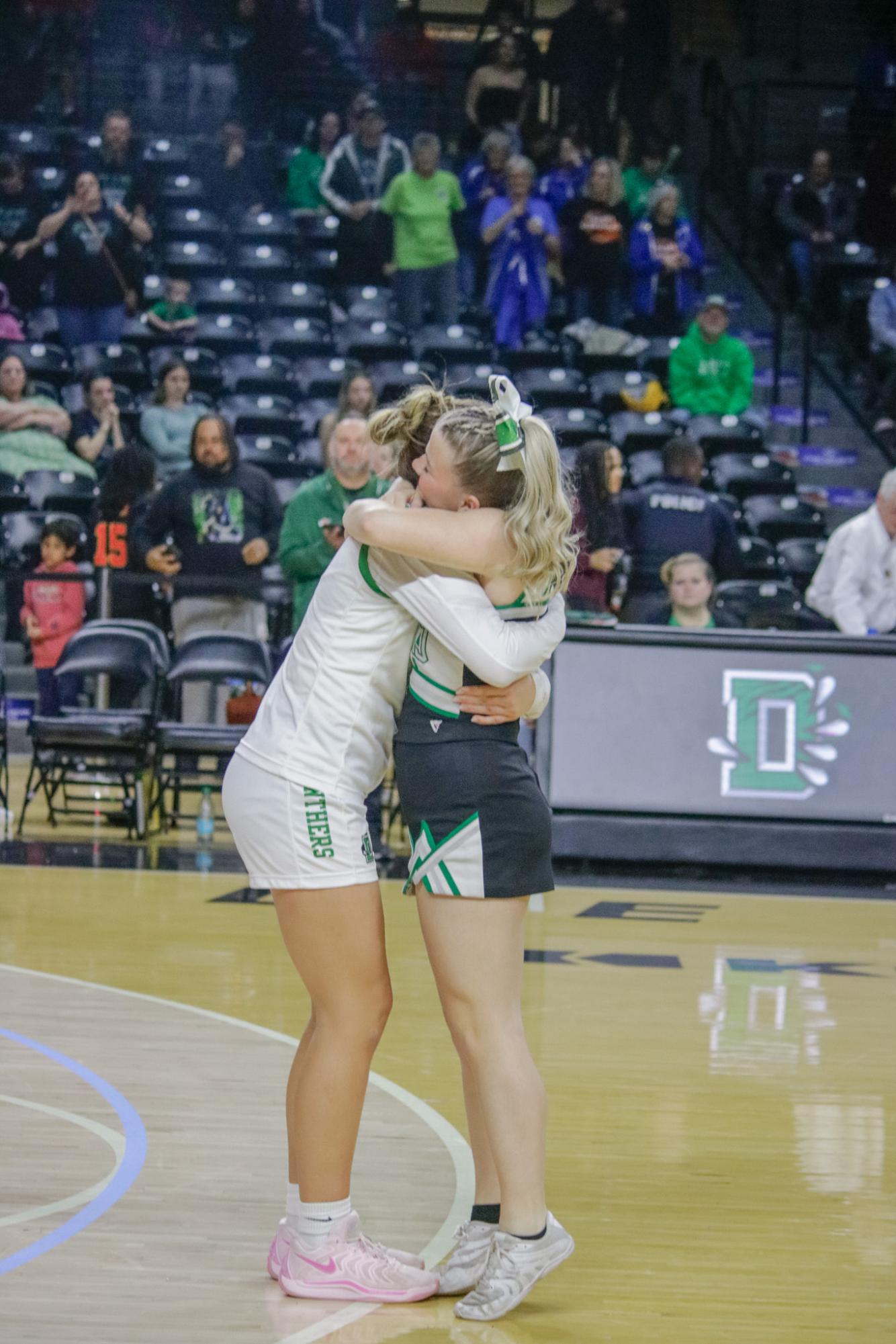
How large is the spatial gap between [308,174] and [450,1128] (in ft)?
43.6

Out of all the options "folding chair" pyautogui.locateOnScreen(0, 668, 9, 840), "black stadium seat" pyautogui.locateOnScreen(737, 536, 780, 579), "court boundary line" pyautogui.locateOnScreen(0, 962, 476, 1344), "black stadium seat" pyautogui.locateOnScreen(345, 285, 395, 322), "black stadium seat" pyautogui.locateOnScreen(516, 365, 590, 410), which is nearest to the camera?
"court boundary line" pyautogui.locateOnScreen(0, 962, 476, 1344)

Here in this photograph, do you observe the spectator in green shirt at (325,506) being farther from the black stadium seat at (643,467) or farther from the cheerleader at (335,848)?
the black stadium seat at (643,467)

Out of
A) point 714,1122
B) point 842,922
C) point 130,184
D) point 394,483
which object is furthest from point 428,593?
point 130,184

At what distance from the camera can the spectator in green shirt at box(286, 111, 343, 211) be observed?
16.4m

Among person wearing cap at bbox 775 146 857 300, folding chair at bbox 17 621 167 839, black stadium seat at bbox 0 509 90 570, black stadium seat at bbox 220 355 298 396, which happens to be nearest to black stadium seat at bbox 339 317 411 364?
black stadium seat at bbox 220 355 298 396

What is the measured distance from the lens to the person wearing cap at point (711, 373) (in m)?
14.0

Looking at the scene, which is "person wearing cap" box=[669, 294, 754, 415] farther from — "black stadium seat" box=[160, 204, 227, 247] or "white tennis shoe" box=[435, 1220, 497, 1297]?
"white tennis shoe" box=[435, 1220, 497, 1297]

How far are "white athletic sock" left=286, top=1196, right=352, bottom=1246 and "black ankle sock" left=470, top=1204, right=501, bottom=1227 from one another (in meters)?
0.24

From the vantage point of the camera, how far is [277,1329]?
3.06 m

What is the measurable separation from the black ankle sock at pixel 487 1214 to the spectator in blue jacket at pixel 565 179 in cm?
1275

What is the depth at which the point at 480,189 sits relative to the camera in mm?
15305

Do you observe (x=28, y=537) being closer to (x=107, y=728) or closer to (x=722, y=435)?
(x=107, y=728)

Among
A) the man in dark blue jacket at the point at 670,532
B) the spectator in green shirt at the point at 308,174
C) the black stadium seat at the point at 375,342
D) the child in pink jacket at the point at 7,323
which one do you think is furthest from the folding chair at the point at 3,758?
the spectator in green shirt at the point at 308,174

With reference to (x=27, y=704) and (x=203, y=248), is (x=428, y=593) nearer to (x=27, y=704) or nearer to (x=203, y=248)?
(x=27, y=704)
